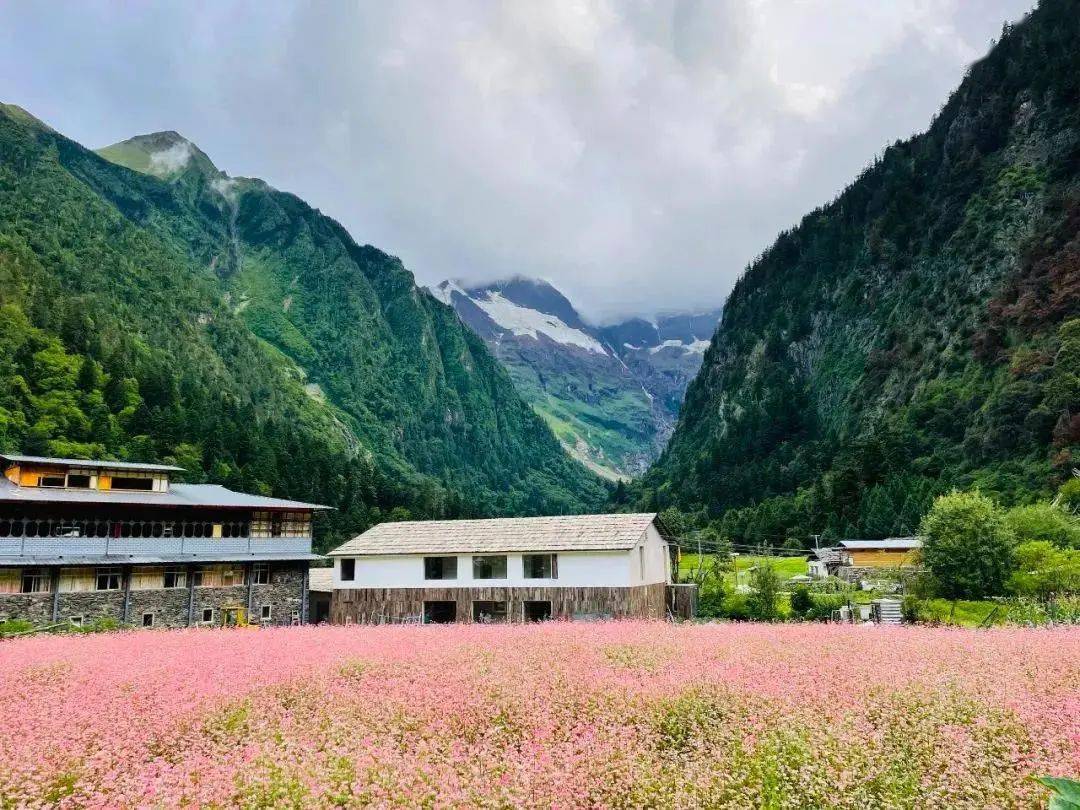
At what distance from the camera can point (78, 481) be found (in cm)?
4684

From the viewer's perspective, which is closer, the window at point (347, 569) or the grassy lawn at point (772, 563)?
the window at point (347, 569)

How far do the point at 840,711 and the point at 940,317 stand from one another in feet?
485

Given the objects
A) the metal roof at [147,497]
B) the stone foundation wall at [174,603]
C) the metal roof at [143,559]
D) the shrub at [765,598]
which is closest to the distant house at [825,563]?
the shrub at [765,598]

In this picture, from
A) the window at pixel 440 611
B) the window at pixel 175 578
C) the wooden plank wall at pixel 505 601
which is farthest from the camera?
the window at pixel 175 578

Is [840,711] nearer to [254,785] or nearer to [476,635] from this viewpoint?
[254,785]

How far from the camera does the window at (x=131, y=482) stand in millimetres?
48750

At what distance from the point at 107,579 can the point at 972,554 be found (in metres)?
51.6

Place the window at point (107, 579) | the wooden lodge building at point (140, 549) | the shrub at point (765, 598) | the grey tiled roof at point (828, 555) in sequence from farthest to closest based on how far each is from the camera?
the grey tiled roof at point (828, 555), the shrub at point (765, 598), the window at point (107, 579), the wooden lodge building at point (140, 549)

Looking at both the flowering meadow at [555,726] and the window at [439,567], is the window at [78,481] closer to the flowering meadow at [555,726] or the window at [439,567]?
the window at [439,567]

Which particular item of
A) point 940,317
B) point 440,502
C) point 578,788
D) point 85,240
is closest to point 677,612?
point 578,788

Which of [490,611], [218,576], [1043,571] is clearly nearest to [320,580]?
[218,576]

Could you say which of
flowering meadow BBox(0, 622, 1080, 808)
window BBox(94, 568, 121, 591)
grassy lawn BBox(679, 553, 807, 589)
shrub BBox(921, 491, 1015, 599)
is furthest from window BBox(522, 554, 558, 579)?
grassy lawn BBox(679, 553, 807, 589)

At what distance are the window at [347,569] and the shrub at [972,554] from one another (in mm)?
36686

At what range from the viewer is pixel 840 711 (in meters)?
11.6
